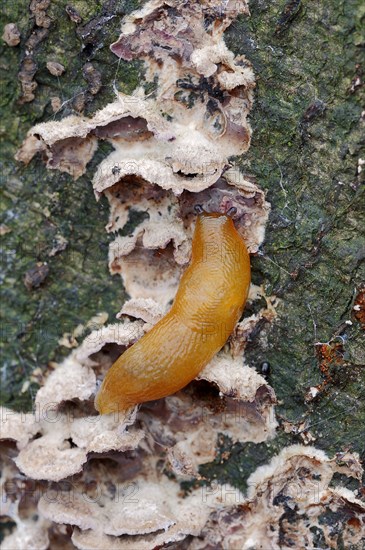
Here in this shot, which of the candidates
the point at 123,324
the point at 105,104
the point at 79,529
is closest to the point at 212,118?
the point at 105,104

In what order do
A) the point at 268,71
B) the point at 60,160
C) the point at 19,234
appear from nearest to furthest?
1. the point at 268,71
2. the point at 60,160
3. the point at 19,234

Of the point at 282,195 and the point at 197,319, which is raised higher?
the point at 282,195

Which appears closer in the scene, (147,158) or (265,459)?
(147,158)

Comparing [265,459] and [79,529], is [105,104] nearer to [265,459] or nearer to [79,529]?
[265,459]
